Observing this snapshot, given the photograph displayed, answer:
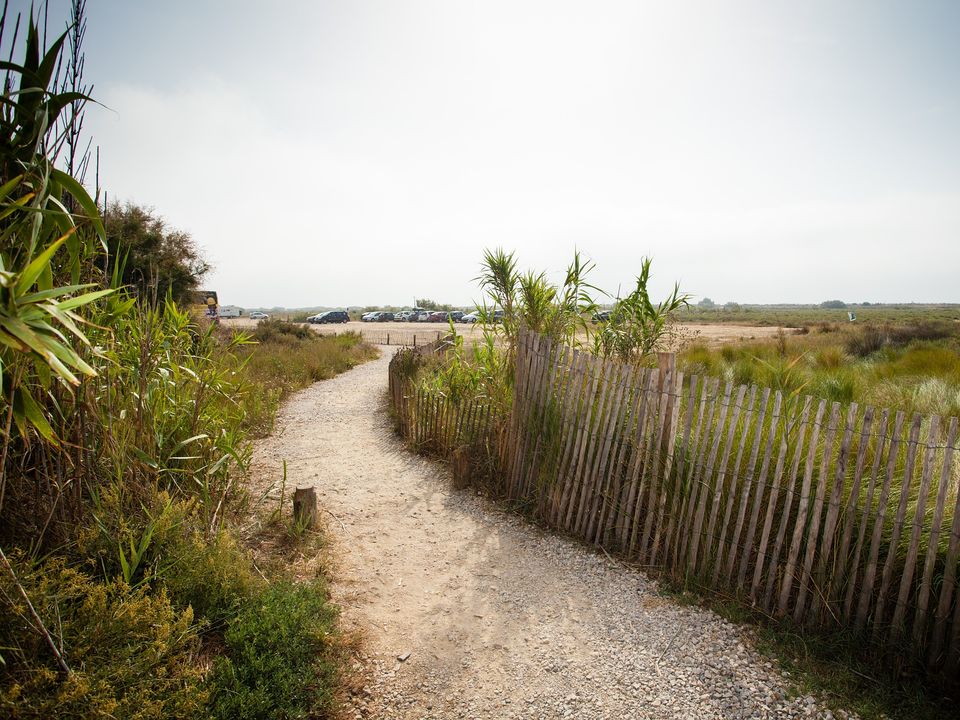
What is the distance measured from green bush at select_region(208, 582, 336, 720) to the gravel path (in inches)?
12.0

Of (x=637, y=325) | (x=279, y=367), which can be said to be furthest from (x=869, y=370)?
(x=279, y=367)

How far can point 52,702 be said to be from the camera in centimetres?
177

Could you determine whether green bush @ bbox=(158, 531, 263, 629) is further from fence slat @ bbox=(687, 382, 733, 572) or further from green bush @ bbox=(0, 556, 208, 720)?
fence slat @ bbox=(687, 382, 733, 572)

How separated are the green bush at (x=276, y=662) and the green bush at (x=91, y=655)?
0.14m

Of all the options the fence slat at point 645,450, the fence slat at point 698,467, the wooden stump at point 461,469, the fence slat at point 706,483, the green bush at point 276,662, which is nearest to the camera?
the green bush at point 276,662

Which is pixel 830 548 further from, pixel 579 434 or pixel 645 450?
pixel 579 434

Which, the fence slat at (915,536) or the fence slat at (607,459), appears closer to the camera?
the fence slat at (915,536)

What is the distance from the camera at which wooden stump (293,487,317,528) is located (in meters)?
4.27

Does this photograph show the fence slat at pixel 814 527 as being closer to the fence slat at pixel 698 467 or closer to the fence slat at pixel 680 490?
the fence slat at pixel 698 467

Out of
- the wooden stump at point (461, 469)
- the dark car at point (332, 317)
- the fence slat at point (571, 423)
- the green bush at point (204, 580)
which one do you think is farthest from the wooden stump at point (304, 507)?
the dark car at point (332, 317)

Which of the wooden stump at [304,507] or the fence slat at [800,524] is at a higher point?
the fence slat at [800,524]

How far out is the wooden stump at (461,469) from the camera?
5.61 m

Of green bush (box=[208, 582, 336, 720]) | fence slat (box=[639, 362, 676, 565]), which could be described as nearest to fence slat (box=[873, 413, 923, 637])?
fence slat (box=[639, 362, 676, 565])

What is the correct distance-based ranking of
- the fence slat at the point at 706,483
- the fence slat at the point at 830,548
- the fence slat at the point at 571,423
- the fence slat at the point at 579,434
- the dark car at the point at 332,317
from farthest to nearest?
the dark car at the point at 332,317 → the fence slat at the point at 571,423 → the fence slat at the point at 579,434 → the fence slat at the point at 706,483 → the fence slat at the point at 830,548
